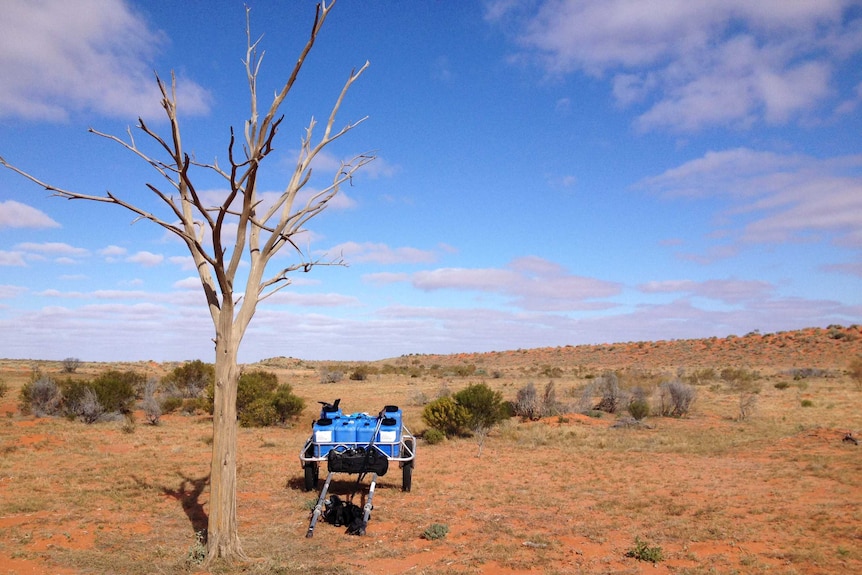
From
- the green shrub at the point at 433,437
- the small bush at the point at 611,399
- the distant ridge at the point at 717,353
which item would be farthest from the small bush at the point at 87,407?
the distant ridge at the point at 717,353

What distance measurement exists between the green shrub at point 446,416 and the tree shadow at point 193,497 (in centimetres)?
822

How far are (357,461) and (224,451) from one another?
275 centimetres

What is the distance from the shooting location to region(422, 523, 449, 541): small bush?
8148 mm

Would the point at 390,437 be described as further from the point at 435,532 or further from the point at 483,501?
the point at 483,501

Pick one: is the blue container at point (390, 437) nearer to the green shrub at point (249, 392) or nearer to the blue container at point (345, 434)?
the blue container at point (345, 434)

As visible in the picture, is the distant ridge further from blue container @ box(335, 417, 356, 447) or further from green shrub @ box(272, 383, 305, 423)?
blue container @ box(335, 417, 356, 447)

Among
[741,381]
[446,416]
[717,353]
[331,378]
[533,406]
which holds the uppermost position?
[717,353]

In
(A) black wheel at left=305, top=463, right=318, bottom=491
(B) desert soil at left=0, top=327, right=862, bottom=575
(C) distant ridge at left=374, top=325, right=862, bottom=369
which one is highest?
(C) distant ridge at left=374, top=325, right=862, bottom=369

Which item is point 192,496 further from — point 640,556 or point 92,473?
point 640,556

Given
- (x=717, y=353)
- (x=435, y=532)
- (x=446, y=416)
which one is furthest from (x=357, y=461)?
(x=717, y=353)

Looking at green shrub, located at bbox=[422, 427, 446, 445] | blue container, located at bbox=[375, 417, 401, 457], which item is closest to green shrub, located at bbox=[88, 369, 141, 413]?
green shrub, located at bbox=[422, 427, 446, 445]

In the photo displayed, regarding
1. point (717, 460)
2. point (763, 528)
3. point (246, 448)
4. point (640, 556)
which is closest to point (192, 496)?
point (246, 448)

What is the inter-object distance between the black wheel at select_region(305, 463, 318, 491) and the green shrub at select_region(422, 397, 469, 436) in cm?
810

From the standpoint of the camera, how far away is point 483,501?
10.4 m
